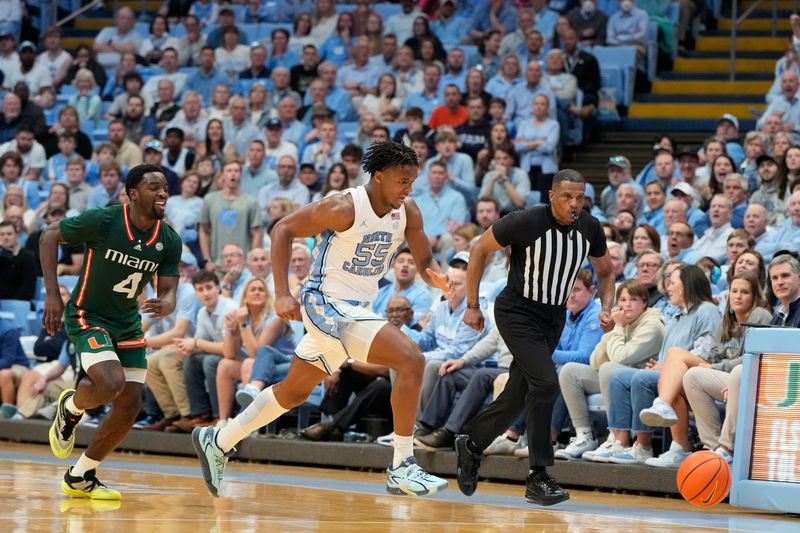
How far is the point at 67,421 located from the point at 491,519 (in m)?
2.71

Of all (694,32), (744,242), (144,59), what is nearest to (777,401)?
(744,242)

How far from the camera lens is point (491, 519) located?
7.34m

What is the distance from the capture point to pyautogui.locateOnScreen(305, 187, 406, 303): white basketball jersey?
784cm

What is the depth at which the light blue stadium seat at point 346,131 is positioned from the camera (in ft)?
54.3

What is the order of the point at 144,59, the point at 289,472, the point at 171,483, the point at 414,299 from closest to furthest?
the point at 171,483
the point at 289,472
the point at 414,299
the point at 144,59

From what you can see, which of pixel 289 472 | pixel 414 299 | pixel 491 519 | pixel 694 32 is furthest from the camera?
pixel 694 32

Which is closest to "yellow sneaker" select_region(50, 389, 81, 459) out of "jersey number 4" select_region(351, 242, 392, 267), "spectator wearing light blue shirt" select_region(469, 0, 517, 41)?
"jersey number 4" select_region(351, 242, 392, 267)

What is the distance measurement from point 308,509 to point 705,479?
227 centimetres

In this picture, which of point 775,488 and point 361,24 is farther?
point 361,24

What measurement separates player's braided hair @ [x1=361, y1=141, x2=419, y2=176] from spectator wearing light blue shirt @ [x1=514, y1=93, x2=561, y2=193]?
6970mm

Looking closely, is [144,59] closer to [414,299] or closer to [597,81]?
[597,81]

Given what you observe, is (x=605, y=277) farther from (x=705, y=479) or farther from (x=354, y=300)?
(x=354, y=300)

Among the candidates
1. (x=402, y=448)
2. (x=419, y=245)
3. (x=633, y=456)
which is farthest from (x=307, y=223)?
(x=633, y=456)

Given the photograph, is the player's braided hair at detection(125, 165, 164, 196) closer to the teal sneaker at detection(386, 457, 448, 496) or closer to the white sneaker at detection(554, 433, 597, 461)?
the teal sneaker at detection(386, 457, 448, 496)
